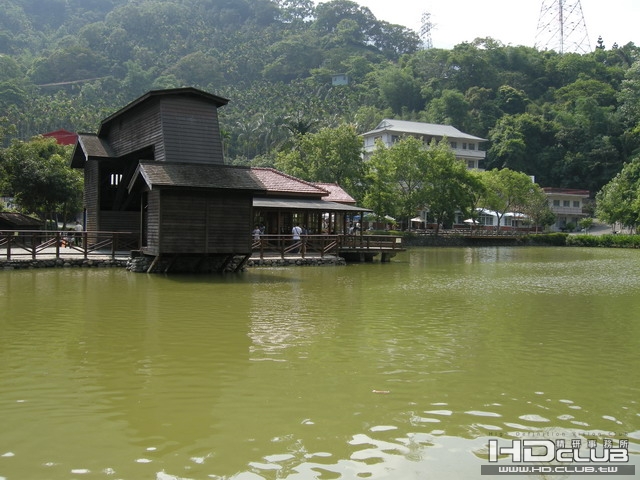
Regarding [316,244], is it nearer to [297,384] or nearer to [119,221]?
[119,221]

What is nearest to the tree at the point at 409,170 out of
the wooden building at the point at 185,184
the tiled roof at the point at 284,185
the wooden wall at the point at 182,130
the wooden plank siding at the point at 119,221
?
the tiled roof at the point at 284,185

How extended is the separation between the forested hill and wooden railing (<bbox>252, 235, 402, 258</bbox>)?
92.8 ft

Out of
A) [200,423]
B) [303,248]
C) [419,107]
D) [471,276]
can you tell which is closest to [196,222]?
[303,248]

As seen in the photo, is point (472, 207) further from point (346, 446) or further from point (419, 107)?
point (419, 107)

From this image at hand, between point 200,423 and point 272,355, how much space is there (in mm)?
3135

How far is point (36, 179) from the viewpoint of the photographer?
3488cm

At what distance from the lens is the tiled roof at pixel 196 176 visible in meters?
21.8

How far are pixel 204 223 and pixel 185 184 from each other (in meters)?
1.78

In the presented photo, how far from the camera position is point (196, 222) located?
2267cm

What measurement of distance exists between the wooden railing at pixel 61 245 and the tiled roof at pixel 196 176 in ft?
13.8

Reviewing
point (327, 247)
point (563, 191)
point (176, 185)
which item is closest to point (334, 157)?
point (327, 247)

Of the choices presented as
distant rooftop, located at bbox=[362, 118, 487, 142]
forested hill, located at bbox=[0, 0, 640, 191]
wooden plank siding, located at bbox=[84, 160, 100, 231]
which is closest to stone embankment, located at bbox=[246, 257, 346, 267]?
wooden plank siding, located at bbox=[84, 160, 100, 231]

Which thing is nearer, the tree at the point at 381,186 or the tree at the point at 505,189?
the tree at the point at 381,186

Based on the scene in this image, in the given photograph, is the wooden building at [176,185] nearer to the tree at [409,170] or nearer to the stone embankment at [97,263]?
the stone embankment at [97,263]
